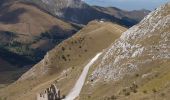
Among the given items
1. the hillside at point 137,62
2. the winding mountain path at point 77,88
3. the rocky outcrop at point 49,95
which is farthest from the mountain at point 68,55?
the rocky outcrop at point 49,95

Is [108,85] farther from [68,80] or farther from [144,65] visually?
[68,80]

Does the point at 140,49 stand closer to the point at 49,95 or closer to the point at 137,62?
the point at 137,62

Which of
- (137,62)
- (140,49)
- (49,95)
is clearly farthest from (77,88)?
(137,62)

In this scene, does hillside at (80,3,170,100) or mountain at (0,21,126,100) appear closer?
hillside at (80,3,170,100)

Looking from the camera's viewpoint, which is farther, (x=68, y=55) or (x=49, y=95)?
(x=68, y=55)

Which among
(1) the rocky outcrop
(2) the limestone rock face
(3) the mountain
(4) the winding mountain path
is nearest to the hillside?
(2) the limestone rock face

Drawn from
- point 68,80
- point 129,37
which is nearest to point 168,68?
point 129,37

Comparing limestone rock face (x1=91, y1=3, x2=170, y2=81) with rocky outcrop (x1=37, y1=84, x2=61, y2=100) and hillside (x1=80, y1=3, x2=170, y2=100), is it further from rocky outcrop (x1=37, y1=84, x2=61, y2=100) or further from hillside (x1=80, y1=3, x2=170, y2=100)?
rocky outcrop (x1=37, y1=84, x2=61, y2=100)

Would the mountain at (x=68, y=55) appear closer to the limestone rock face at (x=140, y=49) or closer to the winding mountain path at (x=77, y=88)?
the winding mountain path at (x=77, y=88)
